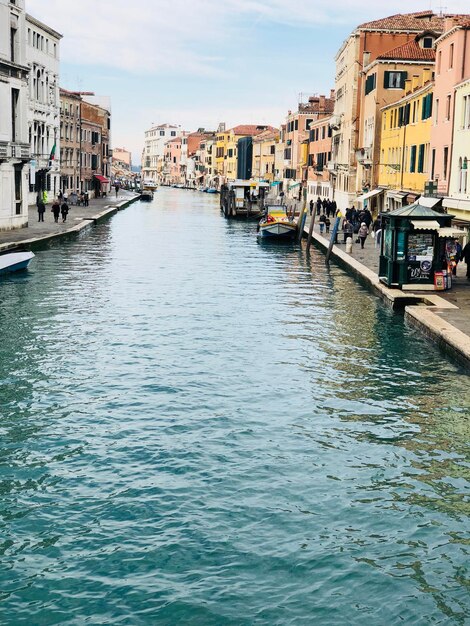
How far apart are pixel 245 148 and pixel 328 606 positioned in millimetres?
148637

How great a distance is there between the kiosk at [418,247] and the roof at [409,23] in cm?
4257

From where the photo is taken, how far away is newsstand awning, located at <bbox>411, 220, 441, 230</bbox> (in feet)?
86.6

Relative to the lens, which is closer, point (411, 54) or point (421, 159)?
point (421, 159)

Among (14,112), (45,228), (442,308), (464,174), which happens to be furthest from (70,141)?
(442,308)

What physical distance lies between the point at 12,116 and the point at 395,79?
26.2 meters

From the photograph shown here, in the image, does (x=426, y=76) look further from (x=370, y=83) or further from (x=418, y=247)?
(x=418, y=247)

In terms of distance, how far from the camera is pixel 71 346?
66.2ft

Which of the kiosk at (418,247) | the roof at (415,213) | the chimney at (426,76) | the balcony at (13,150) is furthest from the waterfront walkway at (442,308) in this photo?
the balcony at (13,150)

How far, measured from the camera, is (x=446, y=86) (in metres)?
39.2

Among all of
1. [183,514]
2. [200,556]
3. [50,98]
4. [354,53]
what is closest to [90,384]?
[183,514]

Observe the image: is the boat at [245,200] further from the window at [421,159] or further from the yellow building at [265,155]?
the yellow building at [265,155]

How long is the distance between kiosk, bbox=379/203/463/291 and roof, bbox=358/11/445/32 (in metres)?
42.6

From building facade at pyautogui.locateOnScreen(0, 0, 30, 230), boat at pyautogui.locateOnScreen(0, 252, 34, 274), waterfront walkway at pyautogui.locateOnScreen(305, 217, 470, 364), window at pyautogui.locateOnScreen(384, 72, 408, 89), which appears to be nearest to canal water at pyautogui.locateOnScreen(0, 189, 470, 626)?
waterfront walkway at pyautogui.locateOnScreen(305, 217, 470, 364)

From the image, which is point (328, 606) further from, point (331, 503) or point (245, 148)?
point (245, 148)
